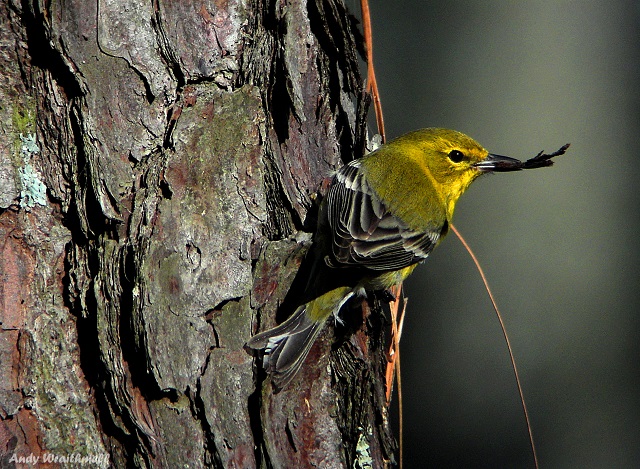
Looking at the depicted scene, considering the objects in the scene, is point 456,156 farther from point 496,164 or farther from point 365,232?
point 365,232

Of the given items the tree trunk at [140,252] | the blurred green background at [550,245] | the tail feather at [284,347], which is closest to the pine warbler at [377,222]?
the tail feather at [284,347]

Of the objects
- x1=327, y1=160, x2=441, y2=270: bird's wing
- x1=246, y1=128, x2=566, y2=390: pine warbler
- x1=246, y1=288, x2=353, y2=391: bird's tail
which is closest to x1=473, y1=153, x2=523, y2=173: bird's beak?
x1=246, y1=128, x2=566, y2=390: pine warbler

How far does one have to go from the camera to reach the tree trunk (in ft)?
6.61

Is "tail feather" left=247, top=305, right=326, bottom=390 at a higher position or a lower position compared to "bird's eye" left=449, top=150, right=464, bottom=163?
lower

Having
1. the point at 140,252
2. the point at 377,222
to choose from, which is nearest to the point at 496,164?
the point at 377,222

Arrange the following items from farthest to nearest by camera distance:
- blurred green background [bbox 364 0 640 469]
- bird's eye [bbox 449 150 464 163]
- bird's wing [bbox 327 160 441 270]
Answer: blurred green background [bbox 364 0 640 469] < bird's eye [bbox 449 150 464 163] < bird's wing [bbox 327 160 441 270]

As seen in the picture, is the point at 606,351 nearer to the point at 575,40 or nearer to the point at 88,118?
the point at 575,40

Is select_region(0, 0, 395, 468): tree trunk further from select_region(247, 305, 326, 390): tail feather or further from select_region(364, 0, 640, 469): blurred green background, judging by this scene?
select_region(364, 0, 640, 469): blurred green background

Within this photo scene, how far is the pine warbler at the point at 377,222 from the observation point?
2.30 metres

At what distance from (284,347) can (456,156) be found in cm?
170

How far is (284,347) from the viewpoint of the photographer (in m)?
2.08

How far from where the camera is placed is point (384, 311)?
2.82m

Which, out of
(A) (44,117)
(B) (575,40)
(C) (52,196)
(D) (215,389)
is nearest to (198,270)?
(D) (215,389)

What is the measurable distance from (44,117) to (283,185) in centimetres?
80
